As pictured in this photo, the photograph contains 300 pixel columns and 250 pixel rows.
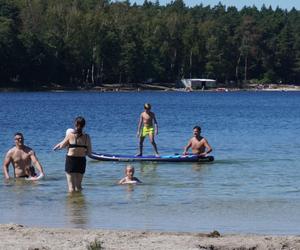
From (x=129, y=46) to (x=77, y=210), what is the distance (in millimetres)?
115993

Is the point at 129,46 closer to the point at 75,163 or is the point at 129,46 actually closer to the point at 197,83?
the point at 197,83

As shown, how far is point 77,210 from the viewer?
15.4 m

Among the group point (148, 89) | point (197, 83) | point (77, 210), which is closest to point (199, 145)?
point (77, 210)

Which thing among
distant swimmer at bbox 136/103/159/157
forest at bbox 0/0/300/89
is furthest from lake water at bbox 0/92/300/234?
forest at bbox 0/0/300/89

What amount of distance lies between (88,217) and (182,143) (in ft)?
62.9

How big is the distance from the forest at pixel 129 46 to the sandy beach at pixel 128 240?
101738 mm

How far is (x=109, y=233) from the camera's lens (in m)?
12.1

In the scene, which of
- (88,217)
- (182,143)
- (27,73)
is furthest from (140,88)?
(88,217)

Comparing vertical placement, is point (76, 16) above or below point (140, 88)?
above

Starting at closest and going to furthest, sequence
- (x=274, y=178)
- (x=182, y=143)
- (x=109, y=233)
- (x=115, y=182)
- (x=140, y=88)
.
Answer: (x=109, y=233), (x=115, y=182), (x=274, y=178), (x=182, y=143), (x=140, y=88)

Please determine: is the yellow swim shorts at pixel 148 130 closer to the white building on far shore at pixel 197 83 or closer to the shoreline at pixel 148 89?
the shoreline at pixel 148 89

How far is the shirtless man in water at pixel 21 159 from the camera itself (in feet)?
59.9

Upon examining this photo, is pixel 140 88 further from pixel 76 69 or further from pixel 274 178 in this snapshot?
pixel 274 178

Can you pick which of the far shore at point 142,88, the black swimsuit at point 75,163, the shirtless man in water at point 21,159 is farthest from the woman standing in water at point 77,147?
the far shore at point 142,88
